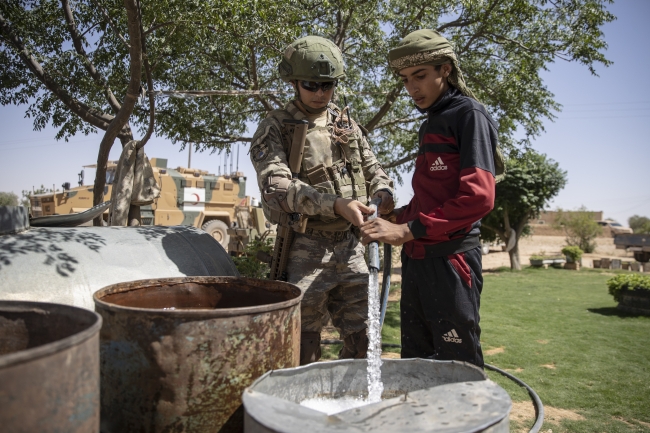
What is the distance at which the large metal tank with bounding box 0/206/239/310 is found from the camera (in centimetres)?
236

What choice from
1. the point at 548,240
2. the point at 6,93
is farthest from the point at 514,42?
the point at 548,240

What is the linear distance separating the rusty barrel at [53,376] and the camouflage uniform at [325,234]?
1.38 meters

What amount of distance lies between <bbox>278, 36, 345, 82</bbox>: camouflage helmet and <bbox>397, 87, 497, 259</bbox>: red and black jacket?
65 centimetres

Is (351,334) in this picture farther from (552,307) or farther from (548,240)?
(548,240)

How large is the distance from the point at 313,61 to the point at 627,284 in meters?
9.79

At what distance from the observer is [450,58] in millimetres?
2568

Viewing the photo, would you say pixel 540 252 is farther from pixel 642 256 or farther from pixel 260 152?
pixel 260 152

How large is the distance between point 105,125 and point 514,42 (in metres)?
6.00

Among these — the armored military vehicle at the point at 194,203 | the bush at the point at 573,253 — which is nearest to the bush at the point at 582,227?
the bush at the point at 573,253

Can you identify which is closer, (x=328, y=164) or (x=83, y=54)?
(x=328, y=164)

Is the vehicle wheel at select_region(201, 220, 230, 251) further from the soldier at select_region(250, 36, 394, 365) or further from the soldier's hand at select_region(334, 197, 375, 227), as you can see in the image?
the soldier's hand at select_region(334, 197, 375, 227)

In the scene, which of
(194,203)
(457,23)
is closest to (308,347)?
(457,23)

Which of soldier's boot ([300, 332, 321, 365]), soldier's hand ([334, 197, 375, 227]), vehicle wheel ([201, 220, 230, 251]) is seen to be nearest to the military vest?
soldier's hand ([334, 197, 375, 227])

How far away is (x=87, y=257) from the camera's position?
8.62ft
